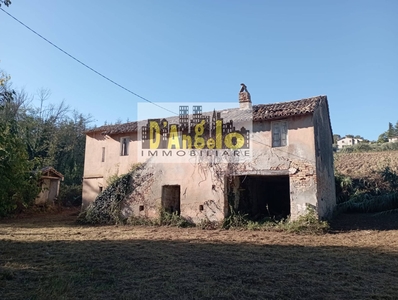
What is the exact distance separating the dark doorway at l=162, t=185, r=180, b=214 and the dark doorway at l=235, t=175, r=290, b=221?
318cm

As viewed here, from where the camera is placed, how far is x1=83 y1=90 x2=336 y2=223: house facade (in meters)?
11.4

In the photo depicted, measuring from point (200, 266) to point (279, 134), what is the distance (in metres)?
7.49

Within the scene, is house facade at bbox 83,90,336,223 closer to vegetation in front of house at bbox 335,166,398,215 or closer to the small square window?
the small square window

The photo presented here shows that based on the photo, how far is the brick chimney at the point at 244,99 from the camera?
45.8 ft

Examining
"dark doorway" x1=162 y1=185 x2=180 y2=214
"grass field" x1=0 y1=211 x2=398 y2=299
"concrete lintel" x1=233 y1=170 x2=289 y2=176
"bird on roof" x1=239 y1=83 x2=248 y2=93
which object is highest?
"bird on roof" x1=239 y1=83 x2=248 y2=93

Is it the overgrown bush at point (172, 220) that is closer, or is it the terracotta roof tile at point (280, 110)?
the terracotta roof tile at point (280, 110)

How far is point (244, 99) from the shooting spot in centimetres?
1404

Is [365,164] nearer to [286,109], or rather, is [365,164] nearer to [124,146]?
[286,109]

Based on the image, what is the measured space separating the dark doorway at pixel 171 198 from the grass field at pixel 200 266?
3350 mm

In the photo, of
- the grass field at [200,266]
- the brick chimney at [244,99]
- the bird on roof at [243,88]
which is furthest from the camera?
the bird on roof at [243,88]

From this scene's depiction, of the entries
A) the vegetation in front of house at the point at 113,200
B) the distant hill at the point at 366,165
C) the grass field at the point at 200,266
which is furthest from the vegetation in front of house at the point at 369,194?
the vegetation in front of house at the point at 113,200

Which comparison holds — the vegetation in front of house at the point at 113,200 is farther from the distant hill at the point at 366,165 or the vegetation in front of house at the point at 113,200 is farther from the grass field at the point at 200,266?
the distant hill at the point at 366,165

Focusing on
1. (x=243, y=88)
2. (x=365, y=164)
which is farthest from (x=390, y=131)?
(x=243, y=88)

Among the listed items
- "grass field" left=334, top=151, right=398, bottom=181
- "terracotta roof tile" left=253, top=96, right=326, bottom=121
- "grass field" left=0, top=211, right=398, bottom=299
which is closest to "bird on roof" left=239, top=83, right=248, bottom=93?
"terracotta roof tile" left=253, top=96, right=326, bottom=121
